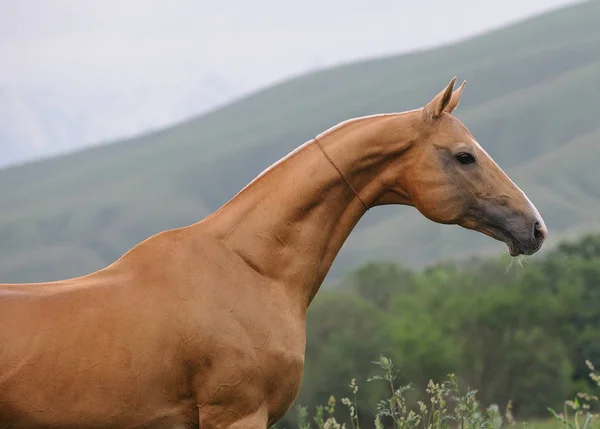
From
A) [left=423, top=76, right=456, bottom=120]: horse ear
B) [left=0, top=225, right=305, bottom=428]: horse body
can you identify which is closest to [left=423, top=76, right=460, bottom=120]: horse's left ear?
[left=423, top=76, right=456, bottom=120]: horse ear

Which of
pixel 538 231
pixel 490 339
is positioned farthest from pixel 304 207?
pixel 490 339

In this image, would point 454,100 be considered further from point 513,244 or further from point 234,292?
point 234,292

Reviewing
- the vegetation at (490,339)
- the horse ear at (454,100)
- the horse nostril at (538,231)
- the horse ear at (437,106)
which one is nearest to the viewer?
the horse ear at (437,106)

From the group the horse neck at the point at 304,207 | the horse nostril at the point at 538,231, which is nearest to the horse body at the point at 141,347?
the horse neck at the point at 304,207

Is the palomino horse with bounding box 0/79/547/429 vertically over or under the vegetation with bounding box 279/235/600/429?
over

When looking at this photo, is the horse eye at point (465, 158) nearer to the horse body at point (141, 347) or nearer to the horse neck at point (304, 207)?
the horse neck at point (304, 207)

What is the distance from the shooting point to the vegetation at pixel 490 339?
74.9 meters

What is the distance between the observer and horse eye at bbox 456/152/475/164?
6727mm

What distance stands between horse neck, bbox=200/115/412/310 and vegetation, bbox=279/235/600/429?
6369cm

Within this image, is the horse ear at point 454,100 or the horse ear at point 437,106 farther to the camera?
the horse ear at point 454,100

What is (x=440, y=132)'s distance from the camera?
6734mm

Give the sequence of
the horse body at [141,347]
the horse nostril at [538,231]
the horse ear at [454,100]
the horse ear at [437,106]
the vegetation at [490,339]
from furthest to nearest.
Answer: the vegetation at [490,339] → the horse ear at [454,100] → the horse nostril at [538,231] → the horse ear at [437,106] → the horse body at [141,347]

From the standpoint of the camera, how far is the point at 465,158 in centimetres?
675

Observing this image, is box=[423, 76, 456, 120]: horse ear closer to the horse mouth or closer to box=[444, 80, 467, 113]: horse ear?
box=[444, 80, 467, 113]: horse ear
